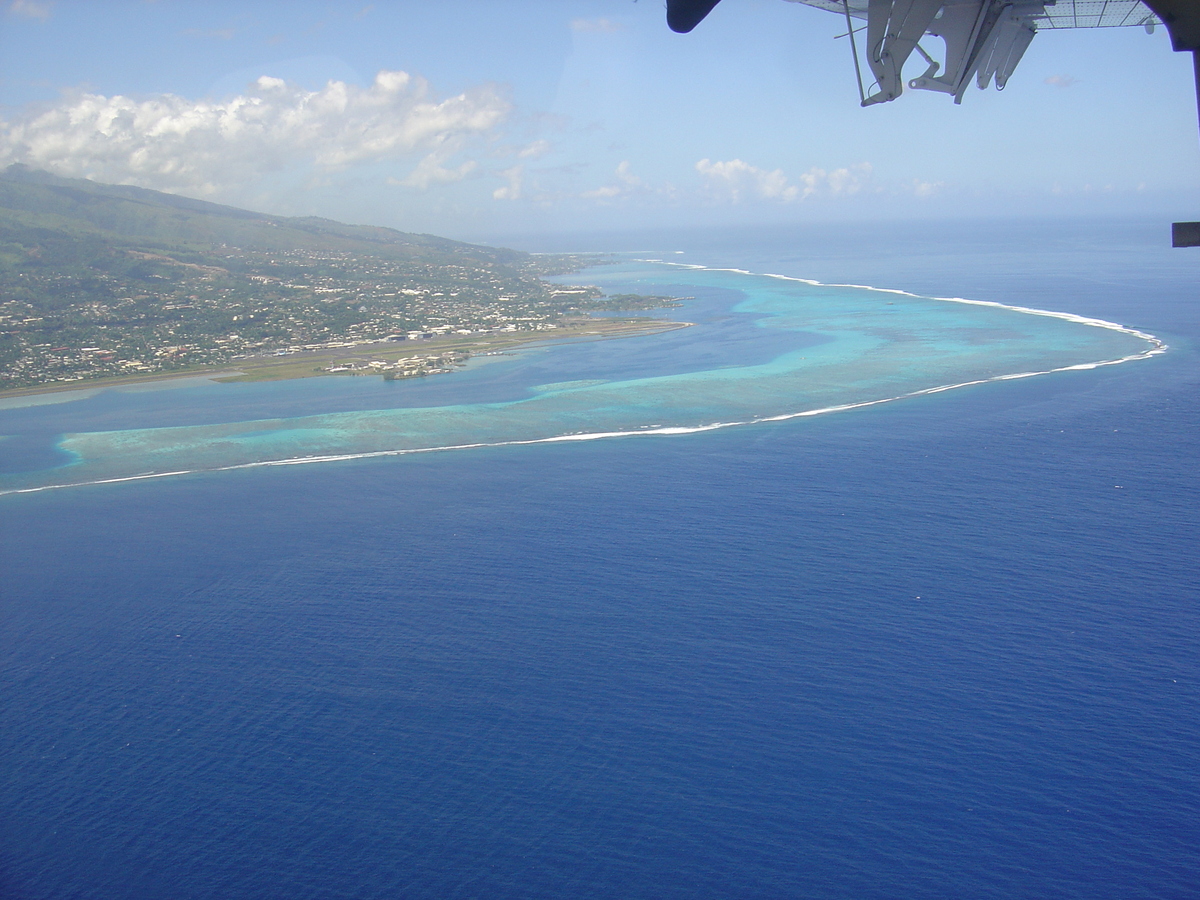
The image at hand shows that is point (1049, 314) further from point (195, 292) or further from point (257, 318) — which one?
point (195, 292)

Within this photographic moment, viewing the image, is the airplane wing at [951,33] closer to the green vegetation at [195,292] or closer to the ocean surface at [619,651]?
the ocean surface at [619,651]

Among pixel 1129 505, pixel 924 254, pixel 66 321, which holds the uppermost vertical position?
pixel 924 254

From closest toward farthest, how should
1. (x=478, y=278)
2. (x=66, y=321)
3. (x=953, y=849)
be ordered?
(x=953, y=849), (x=66, y=321), (x=478, y=278)

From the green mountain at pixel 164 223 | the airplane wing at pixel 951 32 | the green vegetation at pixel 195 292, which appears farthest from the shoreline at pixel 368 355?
the airplane wing at pixel 951 32

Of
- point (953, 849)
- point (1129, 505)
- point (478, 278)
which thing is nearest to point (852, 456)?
point (1129, 505)

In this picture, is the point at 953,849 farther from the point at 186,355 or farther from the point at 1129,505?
the point at 186,355

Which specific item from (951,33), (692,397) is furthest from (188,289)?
(951,33)

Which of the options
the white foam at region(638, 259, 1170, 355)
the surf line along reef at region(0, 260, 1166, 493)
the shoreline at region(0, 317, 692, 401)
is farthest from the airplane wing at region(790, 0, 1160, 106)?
the shoreline at region(0, 317, 692, 401)
